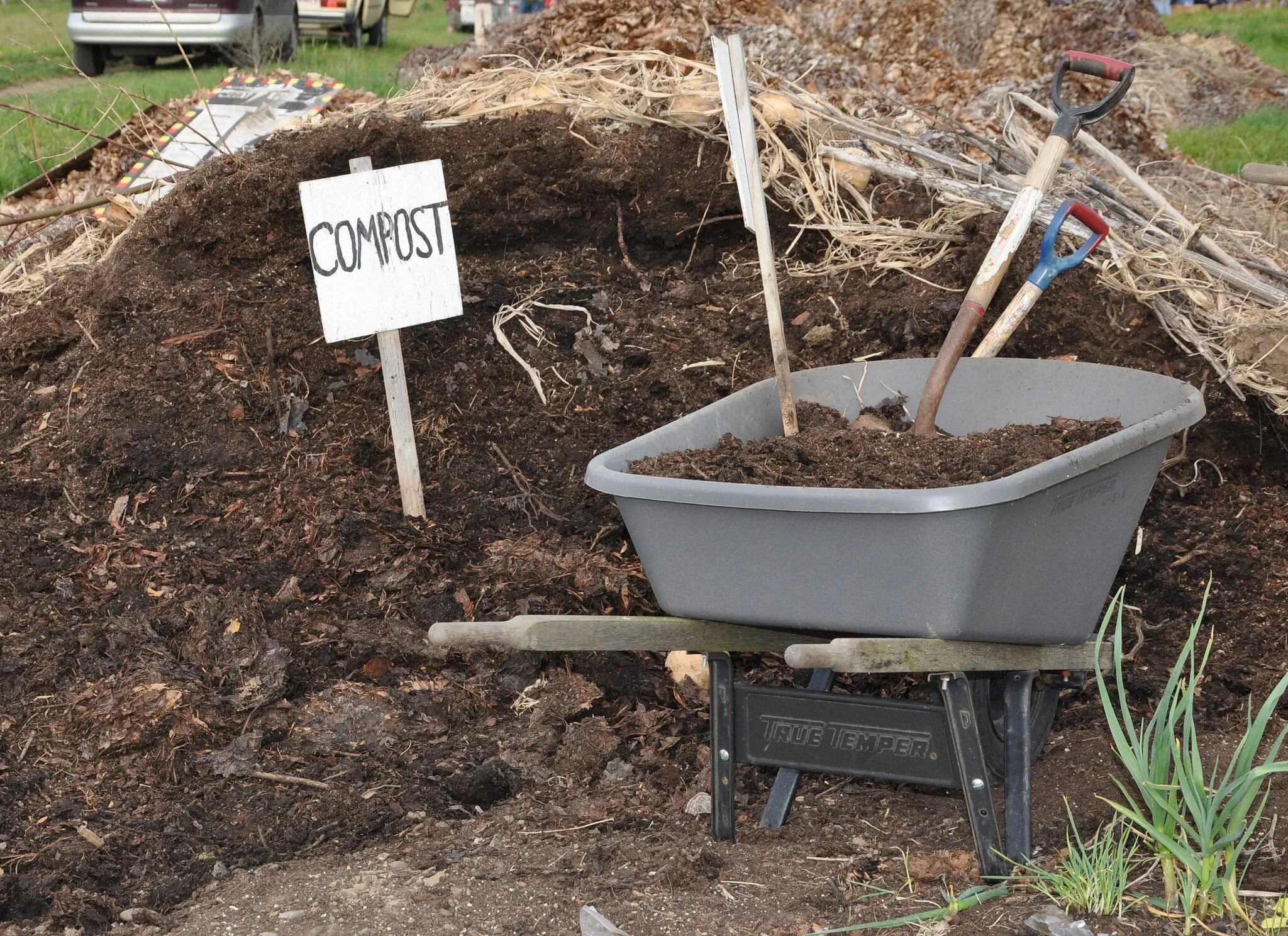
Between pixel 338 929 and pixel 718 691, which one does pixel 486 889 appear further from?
pixel 718 691

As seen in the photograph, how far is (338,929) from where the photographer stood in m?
1.87

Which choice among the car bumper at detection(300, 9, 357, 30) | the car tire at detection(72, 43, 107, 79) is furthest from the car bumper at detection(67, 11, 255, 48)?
the car bumper at detection(300, 9, 357, 30)

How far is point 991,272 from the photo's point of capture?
2154mm

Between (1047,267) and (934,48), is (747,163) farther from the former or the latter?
(934,48)

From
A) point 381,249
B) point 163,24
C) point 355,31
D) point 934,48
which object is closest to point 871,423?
point 381,249

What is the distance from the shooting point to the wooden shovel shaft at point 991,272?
2119mm

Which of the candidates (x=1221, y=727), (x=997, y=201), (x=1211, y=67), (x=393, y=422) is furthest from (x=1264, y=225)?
(x=1211, y=67)

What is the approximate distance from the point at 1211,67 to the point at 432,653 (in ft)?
30.4

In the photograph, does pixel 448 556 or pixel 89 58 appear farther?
pixel 89 58

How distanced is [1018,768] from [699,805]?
0.61 m

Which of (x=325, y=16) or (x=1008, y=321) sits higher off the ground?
(x=325, y=16)

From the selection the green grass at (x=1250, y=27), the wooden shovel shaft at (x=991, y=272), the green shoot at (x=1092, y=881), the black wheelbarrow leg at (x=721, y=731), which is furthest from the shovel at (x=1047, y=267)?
the green grass at (x=1250, y=27)

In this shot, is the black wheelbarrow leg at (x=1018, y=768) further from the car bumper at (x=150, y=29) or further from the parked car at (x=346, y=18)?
the parked car at (x=346, y=18)

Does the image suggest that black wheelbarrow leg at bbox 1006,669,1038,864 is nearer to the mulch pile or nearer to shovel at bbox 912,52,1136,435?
shovel at bbox 912,52,1136,435
